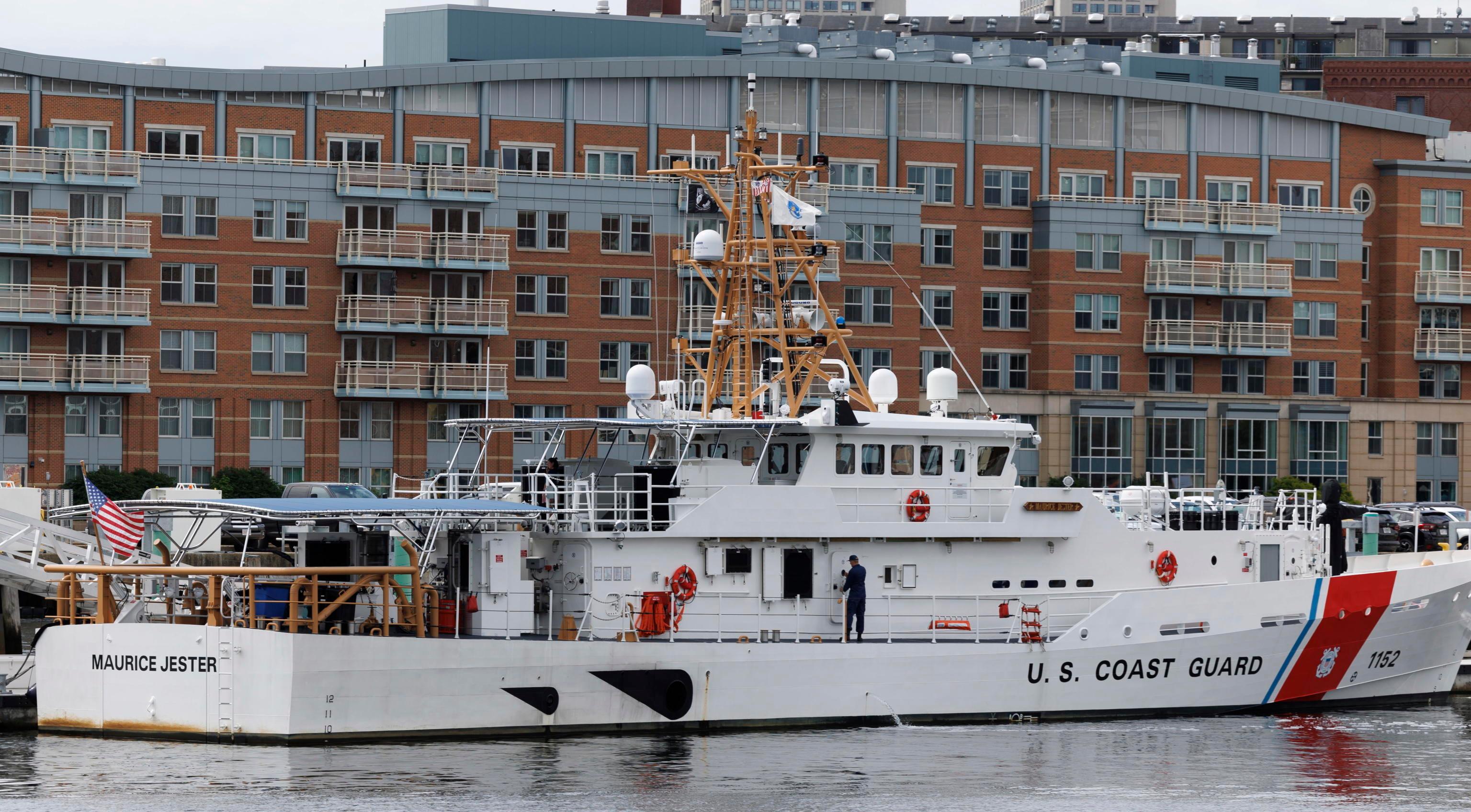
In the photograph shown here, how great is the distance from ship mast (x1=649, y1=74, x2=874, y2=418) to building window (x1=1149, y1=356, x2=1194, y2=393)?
46.5 m

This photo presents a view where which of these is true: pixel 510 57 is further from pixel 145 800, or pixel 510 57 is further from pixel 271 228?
pixel 145 800

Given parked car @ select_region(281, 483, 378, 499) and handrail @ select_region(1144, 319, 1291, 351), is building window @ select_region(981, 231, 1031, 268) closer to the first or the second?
handrail @ select_region(1144, 319, 1291, 351)

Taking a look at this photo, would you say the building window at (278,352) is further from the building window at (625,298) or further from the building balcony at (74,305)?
the building window at (625,298)

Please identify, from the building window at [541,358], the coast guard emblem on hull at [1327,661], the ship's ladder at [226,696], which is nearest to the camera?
the ship's ladder at [226,696]

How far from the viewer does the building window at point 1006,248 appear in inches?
3157

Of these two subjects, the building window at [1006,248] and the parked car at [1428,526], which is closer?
the parked car at [1428,526]

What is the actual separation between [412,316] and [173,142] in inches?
375

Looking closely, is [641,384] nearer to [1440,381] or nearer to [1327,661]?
[1327,661]

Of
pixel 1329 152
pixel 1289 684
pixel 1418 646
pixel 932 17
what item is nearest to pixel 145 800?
pixel 1289 684

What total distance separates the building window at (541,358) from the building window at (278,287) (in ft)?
24.8

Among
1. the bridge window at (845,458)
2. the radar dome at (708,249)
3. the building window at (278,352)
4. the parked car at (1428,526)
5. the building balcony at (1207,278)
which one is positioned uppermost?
the building balcony at (1207,278)

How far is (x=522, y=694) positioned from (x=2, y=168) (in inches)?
1619

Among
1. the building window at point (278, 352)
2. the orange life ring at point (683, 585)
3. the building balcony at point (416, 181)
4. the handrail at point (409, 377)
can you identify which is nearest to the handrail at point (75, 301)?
the building window at point (278, 352)

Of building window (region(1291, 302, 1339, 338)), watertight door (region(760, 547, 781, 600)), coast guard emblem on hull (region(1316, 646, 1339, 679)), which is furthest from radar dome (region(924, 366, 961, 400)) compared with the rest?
building window (region(1291, 302, 1339, 338))
